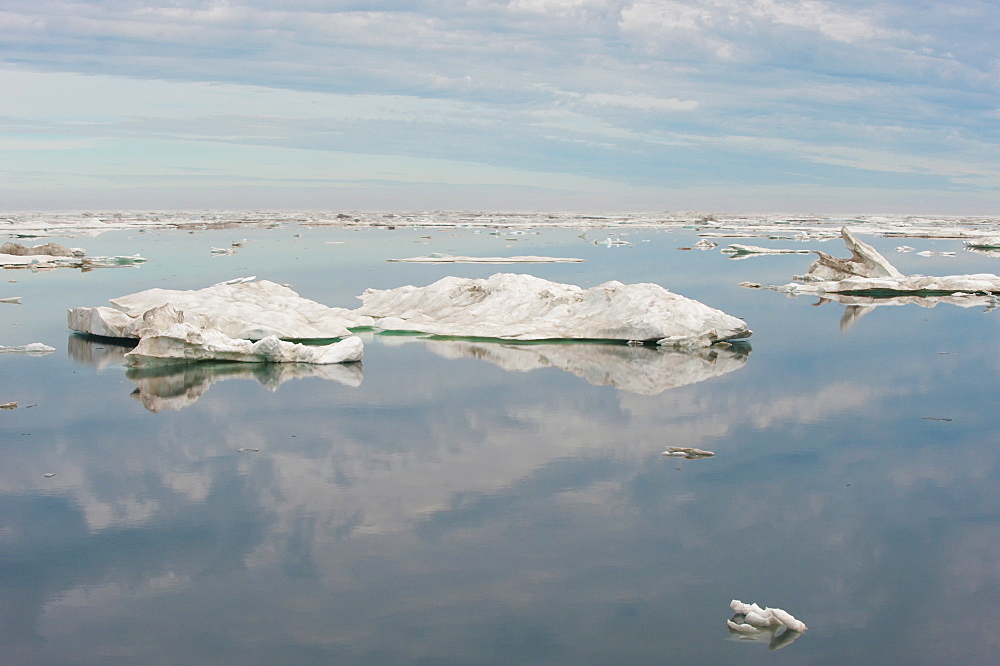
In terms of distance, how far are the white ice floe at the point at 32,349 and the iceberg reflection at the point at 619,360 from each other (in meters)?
6.07

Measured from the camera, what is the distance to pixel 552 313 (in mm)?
16125

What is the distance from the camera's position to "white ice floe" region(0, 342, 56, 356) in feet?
47.3

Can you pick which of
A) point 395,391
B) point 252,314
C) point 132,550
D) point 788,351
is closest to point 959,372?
point 788,351

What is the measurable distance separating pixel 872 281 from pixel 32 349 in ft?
61.5

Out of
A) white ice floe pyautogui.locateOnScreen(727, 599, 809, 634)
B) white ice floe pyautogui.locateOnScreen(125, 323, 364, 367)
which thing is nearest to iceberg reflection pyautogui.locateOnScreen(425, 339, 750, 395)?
white ice floe pyautogui.locateOnScreen(125, 323, 364, 367)

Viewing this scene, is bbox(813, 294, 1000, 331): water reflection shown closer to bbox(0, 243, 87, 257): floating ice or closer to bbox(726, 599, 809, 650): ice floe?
bbox(726, 599, 809, 650): ice floe

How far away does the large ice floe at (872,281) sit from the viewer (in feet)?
75.2

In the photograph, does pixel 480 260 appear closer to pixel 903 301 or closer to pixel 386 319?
pixel 903 301

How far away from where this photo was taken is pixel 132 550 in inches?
261

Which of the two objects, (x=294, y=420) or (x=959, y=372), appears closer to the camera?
(x=294, y=420)

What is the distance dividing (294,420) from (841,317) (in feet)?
45.5

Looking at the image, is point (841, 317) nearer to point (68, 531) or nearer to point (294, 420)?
point (294, 420)

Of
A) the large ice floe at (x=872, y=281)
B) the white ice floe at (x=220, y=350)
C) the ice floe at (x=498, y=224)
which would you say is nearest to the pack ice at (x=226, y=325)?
the white ice floe at (x=220, y=350)

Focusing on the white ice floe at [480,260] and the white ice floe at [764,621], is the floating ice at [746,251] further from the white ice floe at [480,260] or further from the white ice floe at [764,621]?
the white ice floe at [764,621]
